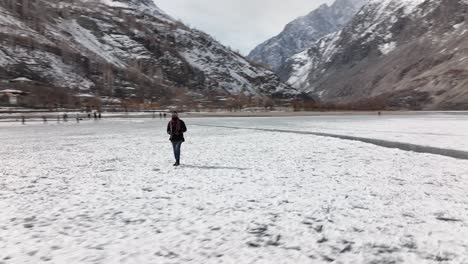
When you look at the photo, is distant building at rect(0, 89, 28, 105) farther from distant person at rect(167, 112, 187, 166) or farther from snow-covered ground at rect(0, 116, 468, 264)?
distant person at rect(167, 112, 187, 166)

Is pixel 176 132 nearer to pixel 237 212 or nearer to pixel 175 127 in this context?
pixel 175 127

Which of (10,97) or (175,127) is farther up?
(10,97)

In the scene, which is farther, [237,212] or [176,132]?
[176,132]

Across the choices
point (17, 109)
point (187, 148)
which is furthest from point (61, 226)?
point (17, 109)

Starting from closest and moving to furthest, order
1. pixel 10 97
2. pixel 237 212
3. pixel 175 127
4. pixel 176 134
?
pixel 237 212 < pixel 176 134 < pixel 175 127 < pixel 10 97

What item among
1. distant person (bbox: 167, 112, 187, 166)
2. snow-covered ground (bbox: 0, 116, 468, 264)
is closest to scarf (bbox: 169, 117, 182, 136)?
distant person (bbox: 167, 112, 187, 166)

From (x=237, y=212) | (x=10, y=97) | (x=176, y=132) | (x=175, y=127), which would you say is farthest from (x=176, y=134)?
(x=10, y=97)

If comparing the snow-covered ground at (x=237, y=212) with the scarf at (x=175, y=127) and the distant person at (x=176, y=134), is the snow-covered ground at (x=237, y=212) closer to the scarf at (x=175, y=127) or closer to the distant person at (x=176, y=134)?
the distant person at (x=176, y=134)

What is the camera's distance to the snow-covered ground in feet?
24.9

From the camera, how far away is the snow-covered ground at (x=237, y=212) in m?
7.59

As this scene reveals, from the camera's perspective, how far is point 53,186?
1355 cm

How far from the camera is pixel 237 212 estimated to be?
10180 mm

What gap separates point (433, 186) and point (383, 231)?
5283mm

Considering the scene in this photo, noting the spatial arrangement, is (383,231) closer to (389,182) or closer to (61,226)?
(389,182)
